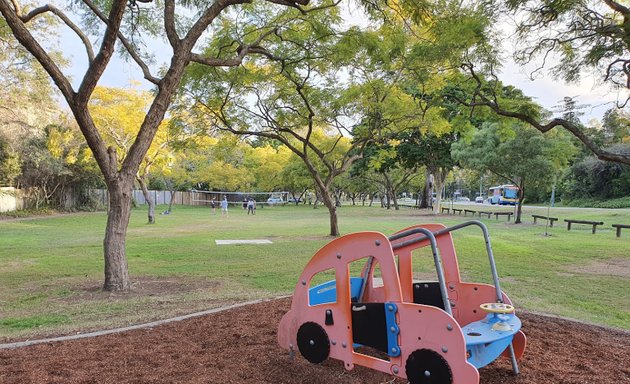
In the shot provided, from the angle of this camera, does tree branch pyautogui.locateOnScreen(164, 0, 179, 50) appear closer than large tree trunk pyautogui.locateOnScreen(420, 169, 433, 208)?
Yes

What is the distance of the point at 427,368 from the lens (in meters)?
3.12

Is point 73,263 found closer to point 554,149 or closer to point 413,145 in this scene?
point 554,149

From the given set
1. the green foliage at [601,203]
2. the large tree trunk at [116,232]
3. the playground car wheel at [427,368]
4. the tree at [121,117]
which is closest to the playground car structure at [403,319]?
the playground car wheel at [427,368]

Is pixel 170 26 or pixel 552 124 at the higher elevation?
pixel 170 26

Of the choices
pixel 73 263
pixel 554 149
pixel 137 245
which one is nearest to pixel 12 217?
pixel 137 245

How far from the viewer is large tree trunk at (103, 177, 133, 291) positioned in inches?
292

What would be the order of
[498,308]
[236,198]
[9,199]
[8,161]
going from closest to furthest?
[498,308] → [8,161] → [9,199] → [236,198]

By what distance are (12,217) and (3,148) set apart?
5.53 metres

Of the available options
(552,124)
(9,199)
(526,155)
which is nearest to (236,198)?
(9,199)

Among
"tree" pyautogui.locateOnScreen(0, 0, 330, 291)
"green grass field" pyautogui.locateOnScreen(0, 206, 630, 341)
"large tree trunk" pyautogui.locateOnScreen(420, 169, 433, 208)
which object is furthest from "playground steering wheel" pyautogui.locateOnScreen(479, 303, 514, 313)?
"large tree trunk" pyautogui.locateOnScreen(420, 169, 433, 208)

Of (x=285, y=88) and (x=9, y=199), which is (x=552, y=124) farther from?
(x=9, y=199)

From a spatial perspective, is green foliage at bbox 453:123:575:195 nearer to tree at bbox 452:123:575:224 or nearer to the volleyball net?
tree at bbox 452:123:575:224

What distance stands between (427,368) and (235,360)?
181 cm

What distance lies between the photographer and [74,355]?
13.9 feet
